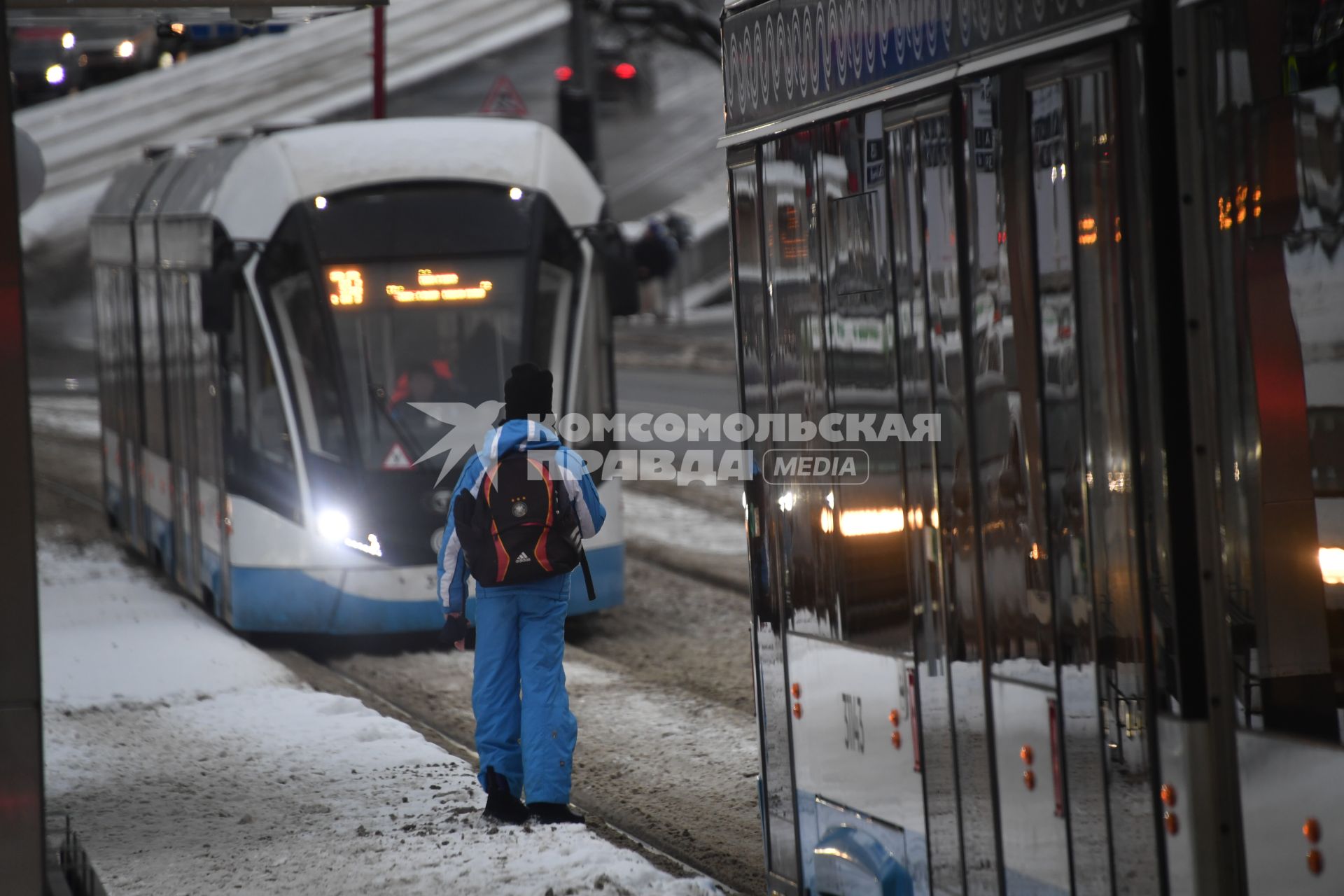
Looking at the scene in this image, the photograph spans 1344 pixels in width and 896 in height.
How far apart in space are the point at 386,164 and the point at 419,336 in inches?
44.6

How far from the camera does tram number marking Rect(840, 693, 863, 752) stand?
5012 millimetres

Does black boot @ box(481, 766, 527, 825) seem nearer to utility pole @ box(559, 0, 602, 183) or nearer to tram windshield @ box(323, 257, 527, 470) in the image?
tram windshield @ box(323, 257, 527, 470)

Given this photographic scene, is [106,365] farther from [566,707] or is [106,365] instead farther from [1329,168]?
[1329,168]

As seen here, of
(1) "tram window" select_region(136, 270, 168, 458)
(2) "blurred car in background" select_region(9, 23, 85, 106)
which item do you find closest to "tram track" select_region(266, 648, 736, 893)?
(1) "tram window" select_region(136, 270, 168, 458)

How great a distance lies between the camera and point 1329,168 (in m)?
3.56

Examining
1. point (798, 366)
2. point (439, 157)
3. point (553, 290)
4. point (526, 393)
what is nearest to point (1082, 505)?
point (798, 366)

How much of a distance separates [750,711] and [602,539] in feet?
8.70

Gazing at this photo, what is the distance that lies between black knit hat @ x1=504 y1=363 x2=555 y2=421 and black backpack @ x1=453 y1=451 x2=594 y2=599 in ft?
0.68

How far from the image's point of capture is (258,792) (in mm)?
8281

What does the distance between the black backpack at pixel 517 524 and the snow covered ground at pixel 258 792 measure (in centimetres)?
98

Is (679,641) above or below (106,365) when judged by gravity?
below

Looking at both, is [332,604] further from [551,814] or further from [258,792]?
[551,814]

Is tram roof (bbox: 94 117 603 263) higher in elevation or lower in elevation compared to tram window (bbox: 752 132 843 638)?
higher

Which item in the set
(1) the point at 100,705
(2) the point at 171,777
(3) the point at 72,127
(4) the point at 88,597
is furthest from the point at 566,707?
(3) the point at 72,127
